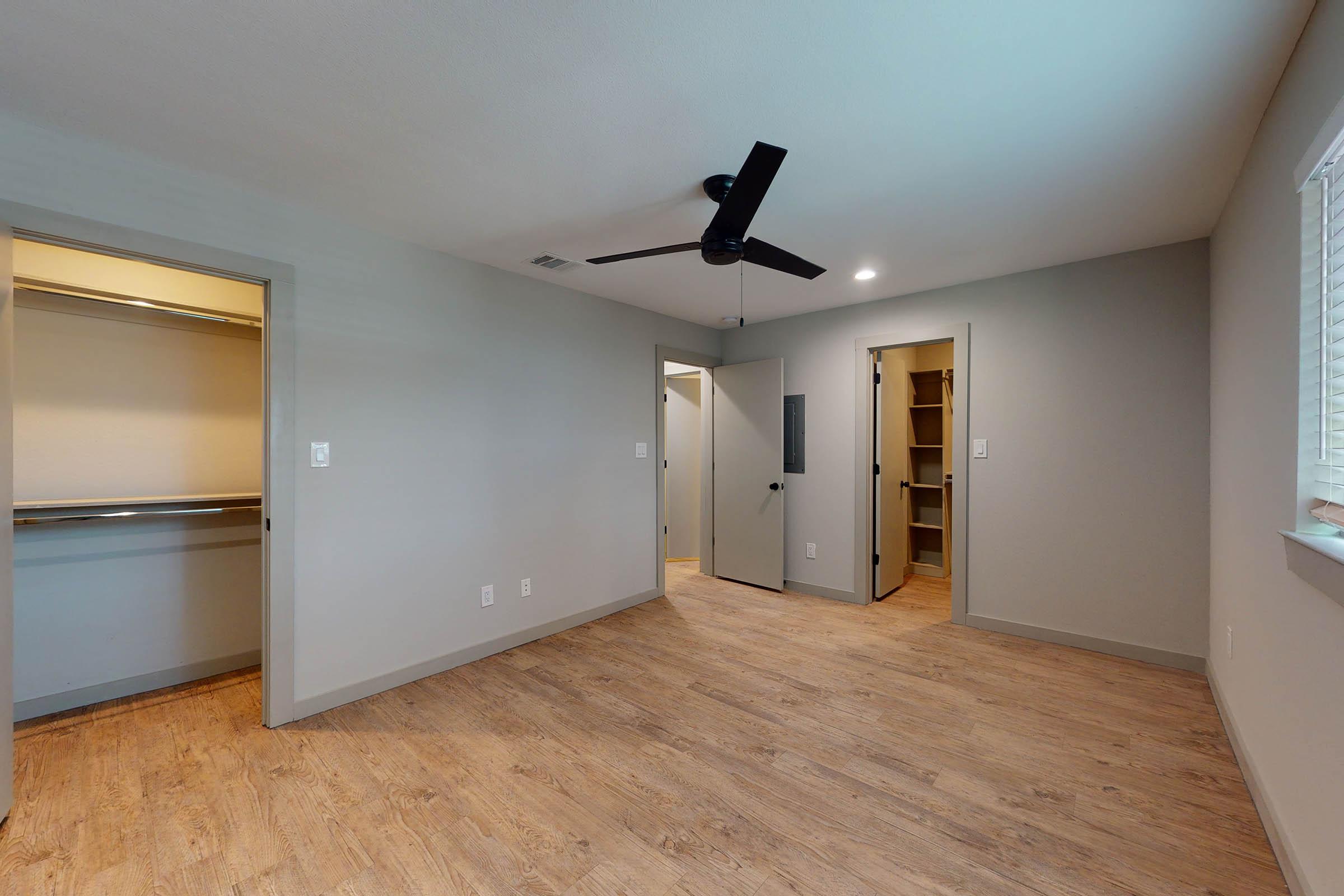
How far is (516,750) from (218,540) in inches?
86.9

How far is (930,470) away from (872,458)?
166 cm

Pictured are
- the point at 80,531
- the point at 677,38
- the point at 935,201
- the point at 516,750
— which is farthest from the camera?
the point at 80,531

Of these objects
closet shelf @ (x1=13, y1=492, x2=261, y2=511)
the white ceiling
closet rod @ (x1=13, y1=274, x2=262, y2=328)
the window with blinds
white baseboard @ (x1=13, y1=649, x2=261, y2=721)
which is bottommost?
white baseboard @ (x1=13, y1=649, x2=261, y2=721)

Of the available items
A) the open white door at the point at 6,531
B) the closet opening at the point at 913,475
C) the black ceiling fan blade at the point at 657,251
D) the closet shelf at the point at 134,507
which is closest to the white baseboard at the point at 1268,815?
the closet opening at the point at 913,475

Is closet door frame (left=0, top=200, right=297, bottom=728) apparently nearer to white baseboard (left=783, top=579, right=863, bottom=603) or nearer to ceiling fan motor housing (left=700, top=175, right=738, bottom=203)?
ceiling fan motor housing (left=700, top=175, right=738, bottom=203)

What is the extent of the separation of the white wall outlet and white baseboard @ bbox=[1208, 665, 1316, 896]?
3.79 m

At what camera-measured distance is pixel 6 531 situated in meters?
1.80

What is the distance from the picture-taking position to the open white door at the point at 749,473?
4.71 metres

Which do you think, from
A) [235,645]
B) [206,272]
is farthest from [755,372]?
[235,645]

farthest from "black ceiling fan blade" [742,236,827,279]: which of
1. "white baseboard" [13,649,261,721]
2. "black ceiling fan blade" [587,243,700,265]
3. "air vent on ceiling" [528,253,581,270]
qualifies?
"white baseboard" [13,649,261,721]

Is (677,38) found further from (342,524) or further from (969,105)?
(342,524)

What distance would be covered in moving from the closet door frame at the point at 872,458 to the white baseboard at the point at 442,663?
193 centimetres

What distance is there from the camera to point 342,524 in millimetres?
2764

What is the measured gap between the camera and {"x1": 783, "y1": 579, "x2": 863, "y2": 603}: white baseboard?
14.4ft
